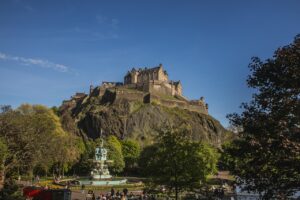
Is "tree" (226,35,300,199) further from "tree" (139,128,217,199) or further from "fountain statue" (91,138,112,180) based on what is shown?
"fountain statue" (91,138,112,180)

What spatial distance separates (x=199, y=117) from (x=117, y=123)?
3362 centimetres

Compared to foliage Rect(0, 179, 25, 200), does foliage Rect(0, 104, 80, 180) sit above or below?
above

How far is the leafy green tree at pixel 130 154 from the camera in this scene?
85.5 meters

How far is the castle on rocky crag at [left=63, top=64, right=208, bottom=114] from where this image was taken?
4747 inches

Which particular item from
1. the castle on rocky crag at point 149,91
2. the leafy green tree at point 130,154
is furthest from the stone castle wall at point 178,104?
the leafy green tree at point 130,154

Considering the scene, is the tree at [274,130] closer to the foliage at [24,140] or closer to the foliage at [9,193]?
the foliage at [9,193]

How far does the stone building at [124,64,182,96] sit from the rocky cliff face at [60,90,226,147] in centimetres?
1314

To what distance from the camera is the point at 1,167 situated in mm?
35188

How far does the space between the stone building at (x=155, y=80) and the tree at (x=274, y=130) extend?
114313mm

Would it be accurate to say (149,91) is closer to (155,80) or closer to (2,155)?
(155,80)

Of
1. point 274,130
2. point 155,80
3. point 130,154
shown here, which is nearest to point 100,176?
point 130,154

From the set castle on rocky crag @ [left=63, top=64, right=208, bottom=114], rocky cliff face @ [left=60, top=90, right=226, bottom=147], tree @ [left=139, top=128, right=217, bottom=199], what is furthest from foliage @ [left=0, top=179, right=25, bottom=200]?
castle on rocky crag @ [left=63, top=64, right=208, bottom=114]

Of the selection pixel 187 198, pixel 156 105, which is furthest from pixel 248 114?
pixel 156 105

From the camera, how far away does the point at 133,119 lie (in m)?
111
